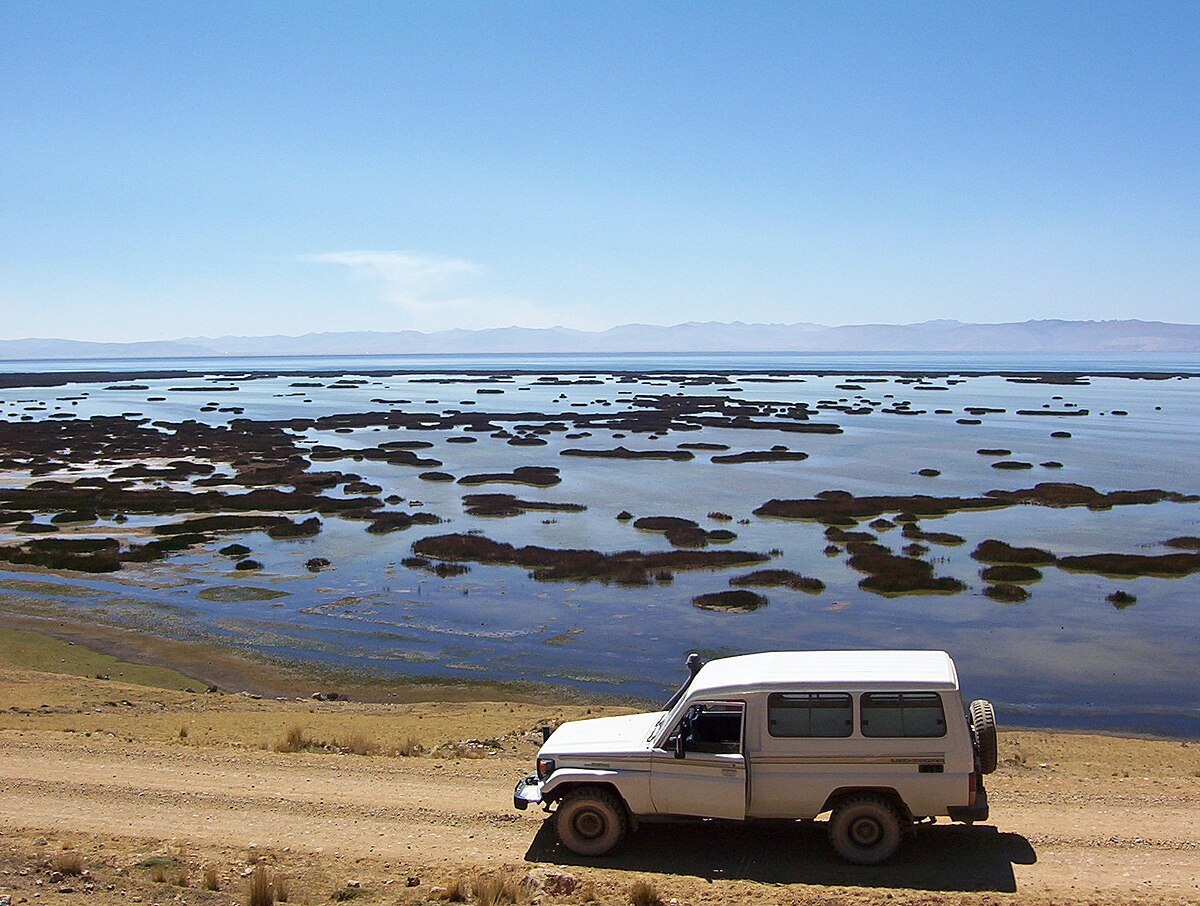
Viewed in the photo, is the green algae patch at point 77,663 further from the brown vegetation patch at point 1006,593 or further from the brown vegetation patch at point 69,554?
the brown vegetation patch at point 1006,593

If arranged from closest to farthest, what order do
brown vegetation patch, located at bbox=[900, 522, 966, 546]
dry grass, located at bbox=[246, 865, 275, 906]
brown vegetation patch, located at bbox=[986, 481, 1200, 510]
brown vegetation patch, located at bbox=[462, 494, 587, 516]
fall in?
dry grass, located at bbox=[246, 865, 275, 906] → brown vegetation patch, located at bbox=[900, 522, 966, 546] → brown vegetation patch, located at bbox=[462, 494, 587, 516] → brown vegetation patch, located at bbox=[986, 481, 1200, 510]

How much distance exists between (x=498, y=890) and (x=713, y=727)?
3.17m

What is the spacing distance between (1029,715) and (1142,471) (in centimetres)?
5745

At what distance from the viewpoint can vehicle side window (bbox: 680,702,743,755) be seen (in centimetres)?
→ 1232

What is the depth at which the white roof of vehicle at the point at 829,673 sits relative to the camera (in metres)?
12.1

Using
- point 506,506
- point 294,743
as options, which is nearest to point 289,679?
point 294,743

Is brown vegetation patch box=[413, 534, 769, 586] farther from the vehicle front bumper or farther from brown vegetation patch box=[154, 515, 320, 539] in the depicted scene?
the vehicle front bumper

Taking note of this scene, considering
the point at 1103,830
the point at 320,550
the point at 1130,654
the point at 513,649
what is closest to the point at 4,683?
the point at 513,649

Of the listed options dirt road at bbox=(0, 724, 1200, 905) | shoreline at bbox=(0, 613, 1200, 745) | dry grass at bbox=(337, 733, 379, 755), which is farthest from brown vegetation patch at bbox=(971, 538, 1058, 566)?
dry grass at bbox=(337, 733, 379, 755)

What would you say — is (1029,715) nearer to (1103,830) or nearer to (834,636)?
(834,636)

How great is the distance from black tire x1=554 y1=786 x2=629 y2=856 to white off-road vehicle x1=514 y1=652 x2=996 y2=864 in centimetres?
1

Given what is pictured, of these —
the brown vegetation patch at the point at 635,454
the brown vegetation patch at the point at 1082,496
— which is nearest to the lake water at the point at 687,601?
the brown vegetation patch at the point at 1082,496

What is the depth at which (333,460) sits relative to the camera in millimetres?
85000

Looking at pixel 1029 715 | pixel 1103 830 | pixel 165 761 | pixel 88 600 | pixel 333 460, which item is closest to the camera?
pixel 1103 830
